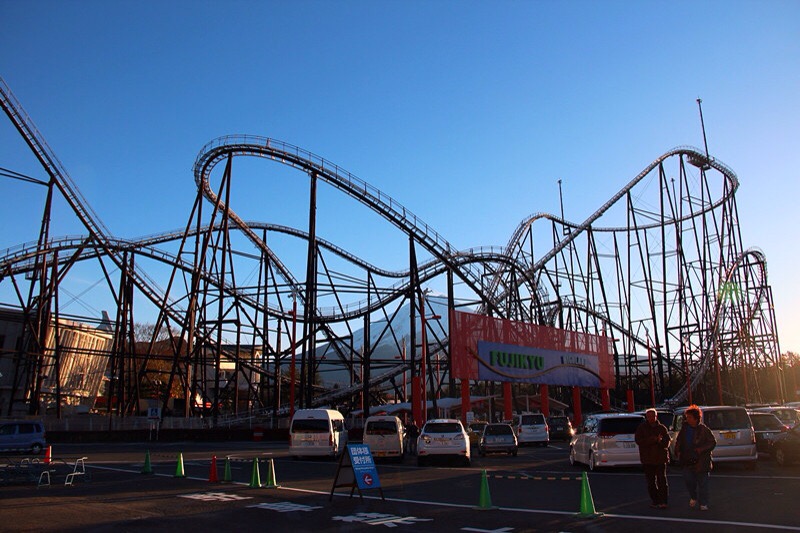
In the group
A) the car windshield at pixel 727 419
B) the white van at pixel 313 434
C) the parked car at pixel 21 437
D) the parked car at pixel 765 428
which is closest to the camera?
the car windshield at pixel 727 419

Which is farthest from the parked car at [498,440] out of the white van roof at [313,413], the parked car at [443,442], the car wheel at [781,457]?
Result: the car wheel at [781,457]

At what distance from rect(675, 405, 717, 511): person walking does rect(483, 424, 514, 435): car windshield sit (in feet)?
53.0

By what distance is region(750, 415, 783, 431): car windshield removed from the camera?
2021 centimetres

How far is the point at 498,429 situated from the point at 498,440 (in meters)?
0.48

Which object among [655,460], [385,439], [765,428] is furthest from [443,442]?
[655,460]

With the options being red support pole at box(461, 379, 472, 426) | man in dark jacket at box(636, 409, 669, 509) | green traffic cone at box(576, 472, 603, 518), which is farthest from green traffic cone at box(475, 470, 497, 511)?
red support pole at box(461, 379, 472, 426)

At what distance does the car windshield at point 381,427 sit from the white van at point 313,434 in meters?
1.00

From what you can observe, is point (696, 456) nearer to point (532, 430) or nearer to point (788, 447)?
point (788, 447)

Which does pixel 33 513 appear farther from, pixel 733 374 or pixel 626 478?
pixel 733 374

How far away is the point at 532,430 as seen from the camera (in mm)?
31703

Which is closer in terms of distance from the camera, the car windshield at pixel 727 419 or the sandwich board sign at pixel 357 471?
the sandwich board sign at pixel 357 471

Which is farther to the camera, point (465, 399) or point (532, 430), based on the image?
point (465, 399)

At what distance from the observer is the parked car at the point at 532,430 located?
3169 cm

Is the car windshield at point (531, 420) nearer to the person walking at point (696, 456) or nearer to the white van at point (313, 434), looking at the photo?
the white van at point (313, 434)
